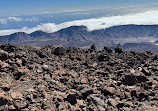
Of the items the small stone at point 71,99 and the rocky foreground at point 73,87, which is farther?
the small stone at point 71,99

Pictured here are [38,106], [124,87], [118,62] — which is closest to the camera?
[38,106]

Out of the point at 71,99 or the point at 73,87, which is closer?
the point at 71,99

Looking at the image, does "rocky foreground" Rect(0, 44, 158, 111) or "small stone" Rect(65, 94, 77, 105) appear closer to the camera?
"rocky foreground" Rect(0, 44, 158, 111)

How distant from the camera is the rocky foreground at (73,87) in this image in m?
11.4

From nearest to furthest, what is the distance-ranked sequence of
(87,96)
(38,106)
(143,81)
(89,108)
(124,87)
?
(38,106)
(89,108)
(87,96)
(124,87)
(143,81)

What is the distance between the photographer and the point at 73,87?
14562 mm

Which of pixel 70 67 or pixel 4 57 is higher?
pixel 4 57

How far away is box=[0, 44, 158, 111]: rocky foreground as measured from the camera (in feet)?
37.4

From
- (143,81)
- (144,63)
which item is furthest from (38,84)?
(144,63)

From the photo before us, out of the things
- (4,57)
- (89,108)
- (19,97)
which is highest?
(4,57)

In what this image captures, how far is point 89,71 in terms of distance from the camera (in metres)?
18.6

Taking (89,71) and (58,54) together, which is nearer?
(89,71)

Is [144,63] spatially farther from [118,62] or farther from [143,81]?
[143,81]

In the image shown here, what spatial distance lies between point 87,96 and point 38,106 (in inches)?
143
